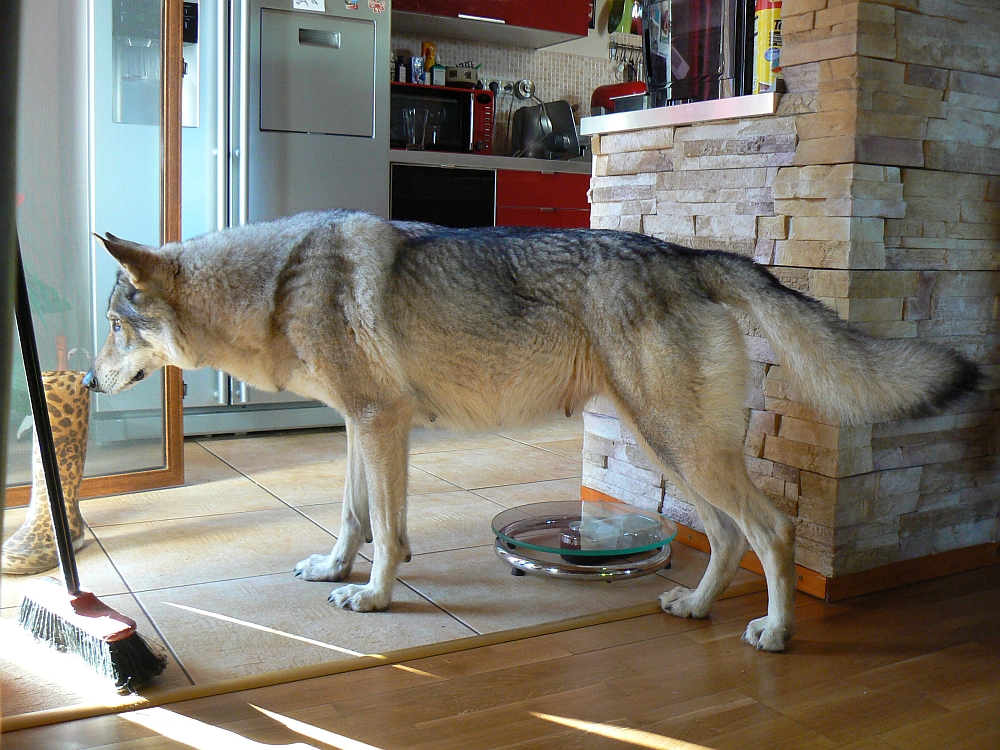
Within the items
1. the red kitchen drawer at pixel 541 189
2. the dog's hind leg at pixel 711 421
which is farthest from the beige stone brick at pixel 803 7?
the red kitchen drawer at pixel 541 189

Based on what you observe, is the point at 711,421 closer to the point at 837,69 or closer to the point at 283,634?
the point at 837,69

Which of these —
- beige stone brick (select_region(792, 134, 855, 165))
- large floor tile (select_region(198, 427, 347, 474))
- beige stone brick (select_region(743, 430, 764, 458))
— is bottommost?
large floor tile (select_region(198, 427, 347, 474))

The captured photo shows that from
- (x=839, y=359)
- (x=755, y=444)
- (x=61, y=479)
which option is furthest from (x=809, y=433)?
(x=61, y=479)

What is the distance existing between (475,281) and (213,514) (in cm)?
151

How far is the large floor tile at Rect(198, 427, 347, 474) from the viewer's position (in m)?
4.11

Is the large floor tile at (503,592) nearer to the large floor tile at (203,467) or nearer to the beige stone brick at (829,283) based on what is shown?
the beige stone brick at (829,283)

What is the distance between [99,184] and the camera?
347cm

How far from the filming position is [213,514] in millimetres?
3238

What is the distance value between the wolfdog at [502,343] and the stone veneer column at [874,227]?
26 cm

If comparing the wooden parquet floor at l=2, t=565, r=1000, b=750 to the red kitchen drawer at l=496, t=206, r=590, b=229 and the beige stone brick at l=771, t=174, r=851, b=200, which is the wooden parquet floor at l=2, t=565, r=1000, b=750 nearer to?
the beige stone brick at l=771, t=174, r=851, b=200

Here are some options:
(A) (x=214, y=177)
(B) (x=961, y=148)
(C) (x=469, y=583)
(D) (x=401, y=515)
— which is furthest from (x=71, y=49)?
(B) (x=961, y=148)

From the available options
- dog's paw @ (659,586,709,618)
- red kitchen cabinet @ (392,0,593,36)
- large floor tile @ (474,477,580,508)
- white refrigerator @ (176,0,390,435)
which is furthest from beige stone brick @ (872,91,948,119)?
red kitchen cabinet @ (392,0,593,36)

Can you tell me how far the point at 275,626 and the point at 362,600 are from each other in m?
0.23

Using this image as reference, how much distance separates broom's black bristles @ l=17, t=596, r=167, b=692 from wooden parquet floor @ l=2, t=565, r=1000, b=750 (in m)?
0.10
